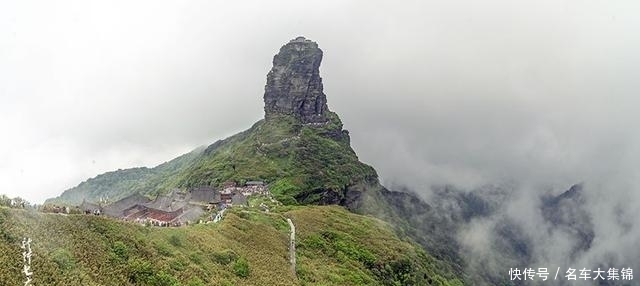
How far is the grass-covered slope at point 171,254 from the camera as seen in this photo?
30.2 meters

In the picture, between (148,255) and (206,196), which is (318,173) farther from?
(148,255)

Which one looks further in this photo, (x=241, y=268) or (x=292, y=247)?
(x=292, y=247)

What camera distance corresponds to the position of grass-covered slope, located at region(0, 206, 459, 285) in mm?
30188

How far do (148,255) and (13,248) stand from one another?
411 inches

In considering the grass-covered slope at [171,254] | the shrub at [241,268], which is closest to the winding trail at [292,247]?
the grass-covered slope at [171,254]

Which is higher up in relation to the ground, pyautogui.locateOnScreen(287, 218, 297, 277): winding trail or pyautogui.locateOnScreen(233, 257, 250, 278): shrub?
pyautogui.locateOnScreen(287, 218, 297, 277): winding trail

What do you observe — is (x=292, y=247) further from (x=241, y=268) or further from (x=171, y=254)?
(x=171, y=254)

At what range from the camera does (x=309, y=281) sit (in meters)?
58.5

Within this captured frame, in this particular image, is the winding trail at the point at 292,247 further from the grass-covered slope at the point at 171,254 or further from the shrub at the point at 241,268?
the shrub at the point at 241,268

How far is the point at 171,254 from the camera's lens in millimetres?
41156

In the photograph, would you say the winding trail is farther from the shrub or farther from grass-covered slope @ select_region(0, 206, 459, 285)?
the shrub

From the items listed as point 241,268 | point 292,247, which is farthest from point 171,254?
point 292,247

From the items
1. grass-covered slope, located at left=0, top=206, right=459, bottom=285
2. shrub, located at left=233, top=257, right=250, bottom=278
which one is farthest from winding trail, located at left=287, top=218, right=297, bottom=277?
shrub, located at left=233, top=257, right=250, bottom=278

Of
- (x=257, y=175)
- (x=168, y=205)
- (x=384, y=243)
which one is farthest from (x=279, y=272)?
(x=257, y=175)
